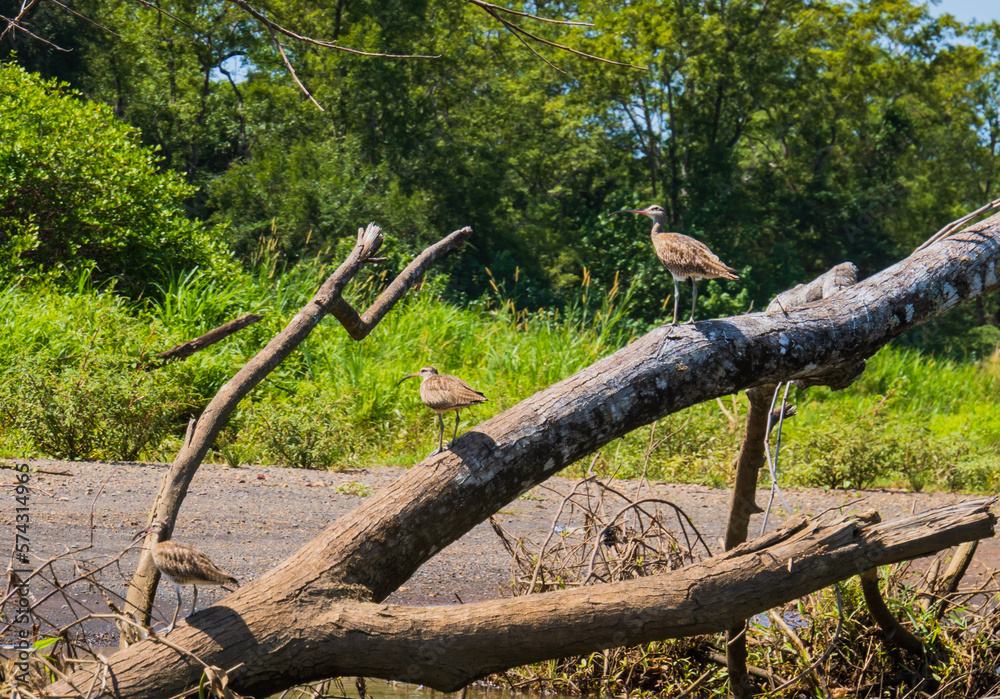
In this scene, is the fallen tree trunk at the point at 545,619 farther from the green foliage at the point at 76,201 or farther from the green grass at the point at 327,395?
the green foliage at the point at 76,201

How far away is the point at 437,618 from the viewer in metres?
2.78

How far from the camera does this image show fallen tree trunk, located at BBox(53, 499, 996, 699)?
9.02ft

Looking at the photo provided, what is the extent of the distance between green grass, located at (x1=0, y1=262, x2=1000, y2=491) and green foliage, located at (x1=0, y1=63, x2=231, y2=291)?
53cm

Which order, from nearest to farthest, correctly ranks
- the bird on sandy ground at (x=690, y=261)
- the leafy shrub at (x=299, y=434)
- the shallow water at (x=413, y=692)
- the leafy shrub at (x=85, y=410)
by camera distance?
the bird on sandy ground at (x=690, y=261)
the shallow water at (x=413, y=692)
the leafy shrub at (x=85, y=410)
the leafy shrub at (x=299, y=434)

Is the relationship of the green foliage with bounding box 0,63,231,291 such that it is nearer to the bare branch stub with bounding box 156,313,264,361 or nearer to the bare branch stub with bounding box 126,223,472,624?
the bare branch stub with bounding box 156,313,264,361

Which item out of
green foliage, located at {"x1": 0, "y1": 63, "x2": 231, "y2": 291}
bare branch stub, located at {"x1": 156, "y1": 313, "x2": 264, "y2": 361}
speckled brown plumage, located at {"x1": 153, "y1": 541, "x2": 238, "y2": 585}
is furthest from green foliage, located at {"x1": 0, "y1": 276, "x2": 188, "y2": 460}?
speckled brown plumage, located at {"x1": 153, "y1": 541, "x2": 238, "y2": 585}

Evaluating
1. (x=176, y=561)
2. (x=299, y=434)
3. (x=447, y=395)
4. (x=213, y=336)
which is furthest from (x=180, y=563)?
(x=299, y=434)

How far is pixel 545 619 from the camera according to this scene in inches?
110

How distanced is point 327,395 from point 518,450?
799 centimetres

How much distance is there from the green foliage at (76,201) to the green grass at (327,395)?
0.53 meters

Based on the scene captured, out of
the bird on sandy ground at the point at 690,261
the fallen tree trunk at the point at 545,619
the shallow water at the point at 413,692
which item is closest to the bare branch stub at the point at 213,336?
the fallen tree trunk at the point at 545,619

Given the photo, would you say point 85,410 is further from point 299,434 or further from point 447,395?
point 447,395

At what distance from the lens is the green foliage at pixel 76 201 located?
12273 mm

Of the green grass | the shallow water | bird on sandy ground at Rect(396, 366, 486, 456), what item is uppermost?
bird on sandy ground at Rect(396, 366, 486, 456)
